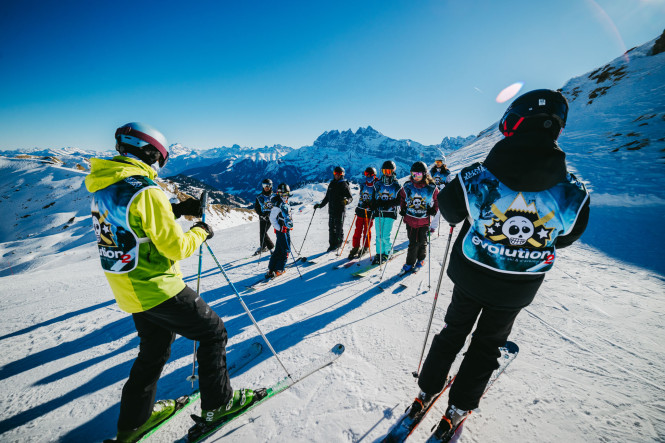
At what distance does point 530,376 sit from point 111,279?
4.83m

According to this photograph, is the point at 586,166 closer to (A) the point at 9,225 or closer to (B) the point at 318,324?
(B) the point at 318,324

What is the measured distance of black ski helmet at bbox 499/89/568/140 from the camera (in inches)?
71.6

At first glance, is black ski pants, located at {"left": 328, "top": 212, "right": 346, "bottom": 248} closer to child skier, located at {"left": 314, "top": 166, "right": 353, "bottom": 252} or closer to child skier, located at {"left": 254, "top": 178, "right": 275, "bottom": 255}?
child skier, located at {"left": 314, "top": 166, "right": 353, "bottom": 252}

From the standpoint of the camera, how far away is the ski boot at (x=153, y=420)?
2326 millimetres

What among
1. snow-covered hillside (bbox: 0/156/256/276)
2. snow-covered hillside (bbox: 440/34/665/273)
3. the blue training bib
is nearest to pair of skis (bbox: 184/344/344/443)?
the blue training bib

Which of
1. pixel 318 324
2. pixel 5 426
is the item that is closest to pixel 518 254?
pixel 318 324

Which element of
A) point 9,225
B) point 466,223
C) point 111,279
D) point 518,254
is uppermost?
point 466,223

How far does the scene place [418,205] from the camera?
227 inches

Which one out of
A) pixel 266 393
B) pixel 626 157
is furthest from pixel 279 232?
pixel 626 157

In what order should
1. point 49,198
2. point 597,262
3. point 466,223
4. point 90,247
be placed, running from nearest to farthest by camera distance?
point 466,223 → point 597,262 → point 90,247 → point 49,198

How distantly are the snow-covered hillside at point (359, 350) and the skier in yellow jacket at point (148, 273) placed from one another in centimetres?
56

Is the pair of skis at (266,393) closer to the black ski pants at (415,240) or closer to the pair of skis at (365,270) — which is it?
the pair of skis at (365,270)

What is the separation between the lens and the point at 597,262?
6.10 metres

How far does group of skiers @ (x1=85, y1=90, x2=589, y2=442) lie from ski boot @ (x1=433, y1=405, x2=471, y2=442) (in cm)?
1
